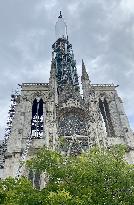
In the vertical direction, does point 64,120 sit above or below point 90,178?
above

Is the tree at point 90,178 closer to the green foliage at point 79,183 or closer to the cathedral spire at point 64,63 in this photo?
the green foliage at point 79,183

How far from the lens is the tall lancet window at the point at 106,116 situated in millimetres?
35162

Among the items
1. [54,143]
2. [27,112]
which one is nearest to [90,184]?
[54,143]

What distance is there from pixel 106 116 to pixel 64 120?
14.5ft

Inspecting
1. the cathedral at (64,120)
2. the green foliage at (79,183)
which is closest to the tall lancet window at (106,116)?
the cathedral at (64,120)

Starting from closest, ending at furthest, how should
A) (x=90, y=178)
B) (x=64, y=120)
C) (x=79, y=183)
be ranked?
1. (x=90, y=178)
2. (x=79, y=183)
3. (x=64, y=120)

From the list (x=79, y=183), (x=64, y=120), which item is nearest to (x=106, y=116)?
(x=64, y=120)

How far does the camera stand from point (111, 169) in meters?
15.6

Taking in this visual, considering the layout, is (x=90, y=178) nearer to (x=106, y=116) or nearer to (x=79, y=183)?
(x=79, y=183)

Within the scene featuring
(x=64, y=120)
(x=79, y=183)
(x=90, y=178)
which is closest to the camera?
(x=90, y=178)

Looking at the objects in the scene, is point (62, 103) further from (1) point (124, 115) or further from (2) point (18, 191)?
(2) point (18, 191)

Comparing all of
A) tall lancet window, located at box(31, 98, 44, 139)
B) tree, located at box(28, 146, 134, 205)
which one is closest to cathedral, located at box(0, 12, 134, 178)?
tall lancet window, located at box(31, 98, 44, 139)

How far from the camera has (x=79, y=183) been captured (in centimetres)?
1539

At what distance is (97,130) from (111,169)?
54.2 ft
